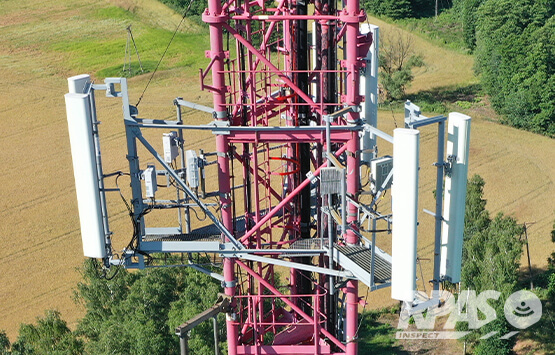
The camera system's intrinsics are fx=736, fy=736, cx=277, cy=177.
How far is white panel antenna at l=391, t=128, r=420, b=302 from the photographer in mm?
12641

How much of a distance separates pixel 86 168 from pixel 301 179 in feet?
16.5

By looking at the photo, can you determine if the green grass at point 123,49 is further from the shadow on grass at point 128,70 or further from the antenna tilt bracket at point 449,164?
the antenna tilt bracket at point 449,164

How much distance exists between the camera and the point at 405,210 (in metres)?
12.9

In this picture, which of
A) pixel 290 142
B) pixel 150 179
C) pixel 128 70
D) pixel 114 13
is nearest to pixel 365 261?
pixel 290 142

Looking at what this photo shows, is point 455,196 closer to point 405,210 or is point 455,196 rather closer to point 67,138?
point 405,210

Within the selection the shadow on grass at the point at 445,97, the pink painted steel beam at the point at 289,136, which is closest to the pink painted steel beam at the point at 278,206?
the pink painted steel beam at the point at 289,136

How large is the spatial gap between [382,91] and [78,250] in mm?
33800

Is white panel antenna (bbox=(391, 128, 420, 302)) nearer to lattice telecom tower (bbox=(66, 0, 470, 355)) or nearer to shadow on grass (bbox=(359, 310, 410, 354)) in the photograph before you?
lattice telecom tower (bbox=(66, 0, 470, 355))

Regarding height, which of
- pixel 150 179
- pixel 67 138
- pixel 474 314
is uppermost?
pixel 150 179

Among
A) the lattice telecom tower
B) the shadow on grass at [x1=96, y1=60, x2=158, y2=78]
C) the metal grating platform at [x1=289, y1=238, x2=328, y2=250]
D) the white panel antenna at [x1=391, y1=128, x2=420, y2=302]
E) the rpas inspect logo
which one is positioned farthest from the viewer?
the shadow on grass at [x1=96, y1=60, x2=158, y2=78]

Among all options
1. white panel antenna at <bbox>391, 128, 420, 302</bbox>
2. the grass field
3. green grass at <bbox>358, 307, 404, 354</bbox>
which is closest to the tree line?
the grass field

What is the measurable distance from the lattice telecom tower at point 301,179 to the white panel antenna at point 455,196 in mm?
22

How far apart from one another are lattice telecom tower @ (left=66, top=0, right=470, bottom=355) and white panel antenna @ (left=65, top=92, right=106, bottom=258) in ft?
0.07

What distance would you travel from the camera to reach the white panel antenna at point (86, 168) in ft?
46.0
